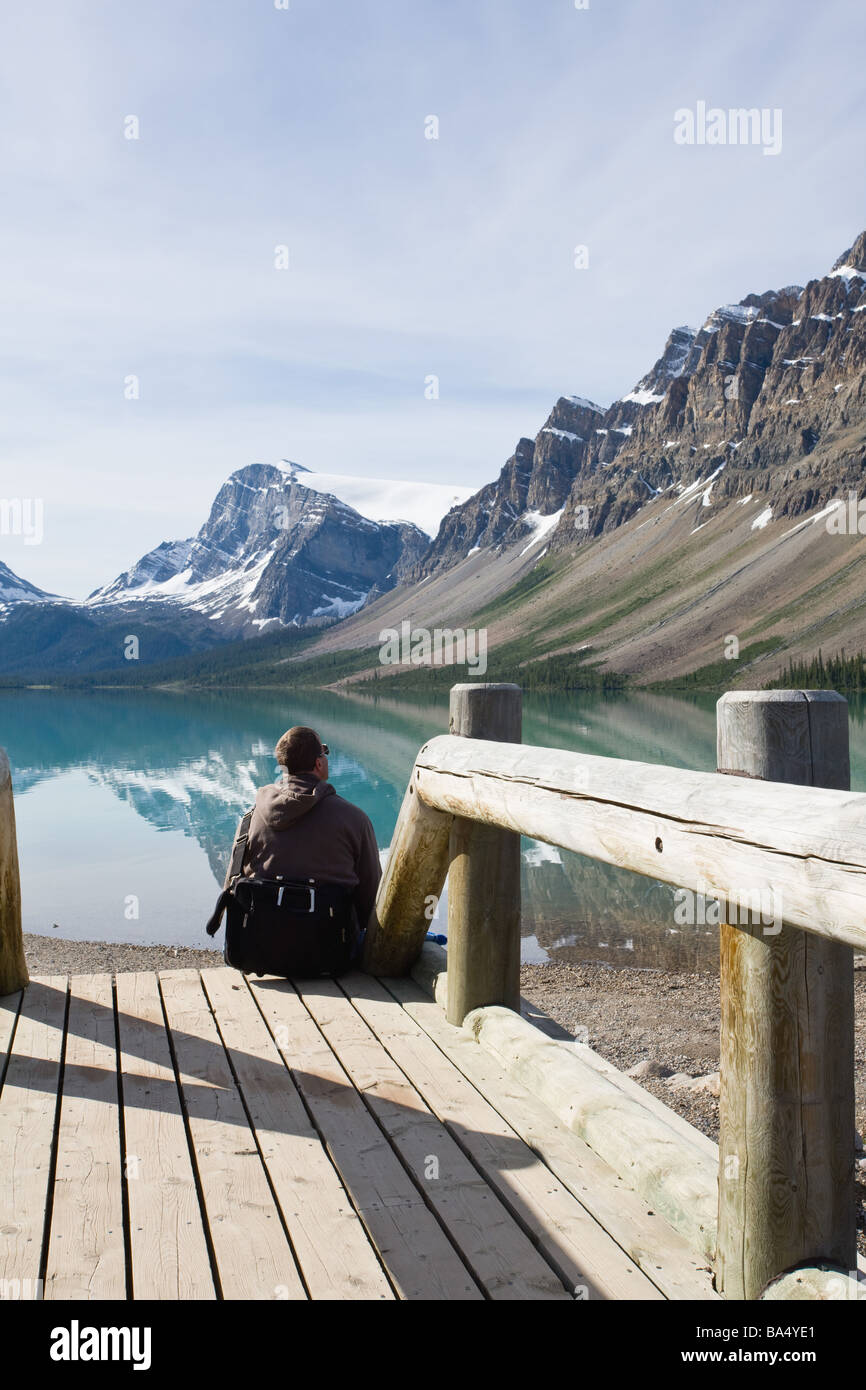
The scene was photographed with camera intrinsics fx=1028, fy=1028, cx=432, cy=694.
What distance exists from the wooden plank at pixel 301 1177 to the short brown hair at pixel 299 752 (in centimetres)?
151

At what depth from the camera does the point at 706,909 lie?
53.3ft

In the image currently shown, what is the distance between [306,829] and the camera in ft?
20.5

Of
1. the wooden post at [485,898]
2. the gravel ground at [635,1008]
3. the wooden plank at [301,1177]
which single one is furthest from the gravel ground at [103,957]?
the wooden post at [485,898]

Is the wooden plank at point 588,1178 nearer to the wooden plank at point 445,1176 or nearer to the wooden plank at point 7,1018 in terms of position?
the wooden plank at point 445,1176

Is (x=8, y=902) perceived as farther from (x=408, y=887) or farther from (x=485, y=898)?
(x=485, y=898)

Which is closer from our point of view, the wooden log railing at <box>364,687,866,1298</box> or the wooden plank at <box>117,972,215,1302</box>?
the wooden log railing at <box>364,687,866,1298</box>

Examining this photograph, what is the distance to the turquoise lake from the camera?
15.6 metres

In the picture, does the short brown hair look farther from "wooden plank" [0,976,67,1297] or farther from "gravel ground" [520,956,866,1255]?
"gravel ground" [520,956,866,1255]

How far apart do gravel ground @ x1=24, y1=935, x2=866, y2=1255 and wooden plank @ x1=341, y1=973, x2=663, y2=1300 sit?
1.90 meters

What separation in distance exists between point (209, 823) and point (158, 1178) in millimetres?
25914

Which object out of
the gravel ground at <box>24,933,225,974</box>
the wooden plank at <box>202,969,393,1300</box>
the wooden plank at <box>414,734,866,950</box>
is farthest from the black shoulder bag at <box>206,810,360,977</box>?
the gravel ground at <box>24,933,225,974</box>

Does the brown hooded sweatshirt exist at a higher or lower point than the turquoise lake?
higher
